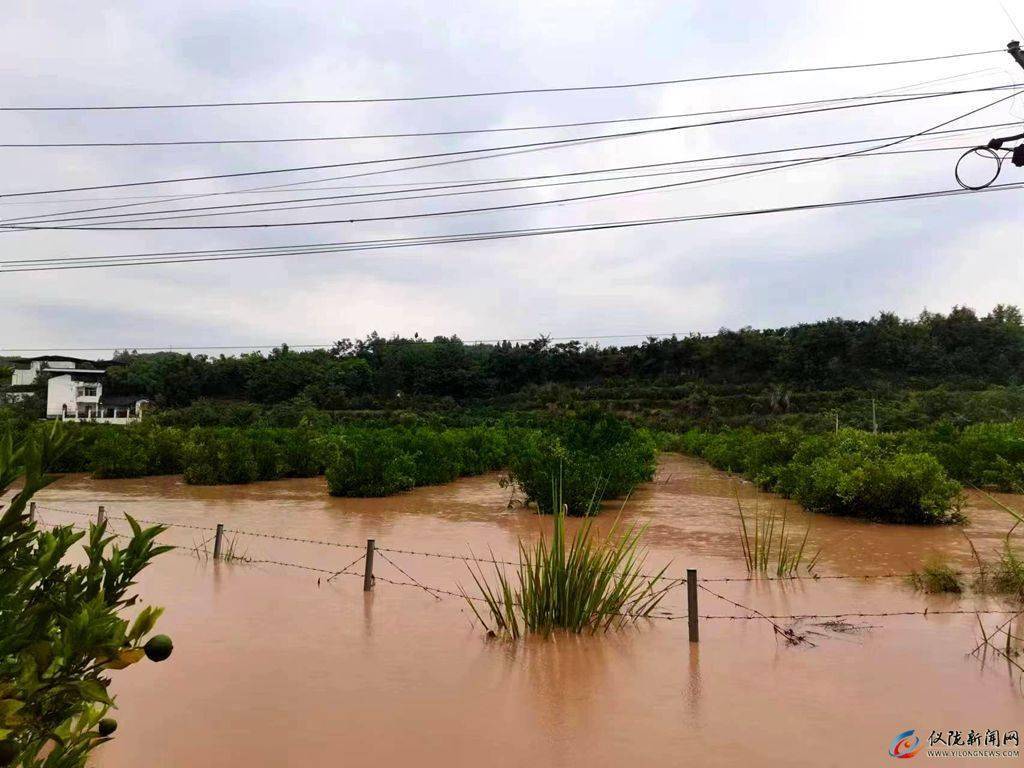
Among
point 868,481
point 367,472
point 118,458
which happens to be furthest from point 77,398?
point 868,481

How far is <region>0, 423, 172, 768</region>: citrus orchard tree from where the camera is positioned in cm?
199

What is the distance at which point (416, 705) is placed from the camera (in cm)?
484

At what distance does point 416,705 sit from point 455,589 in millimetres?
3166

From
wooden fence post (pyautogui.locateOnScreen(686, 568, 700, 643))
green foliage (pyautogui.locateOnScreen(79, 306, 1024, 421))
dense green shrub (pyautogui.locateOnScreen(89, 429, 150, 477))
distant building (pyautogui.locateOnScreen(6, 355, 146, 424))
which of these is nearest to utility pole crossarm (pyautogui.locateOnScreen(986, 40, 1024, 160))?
wooden fence post (pyautogui.locateOnScreen(686, 568, 700, 643))

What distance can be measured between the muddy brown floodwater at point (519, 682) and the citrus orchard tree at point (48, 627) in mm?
2125

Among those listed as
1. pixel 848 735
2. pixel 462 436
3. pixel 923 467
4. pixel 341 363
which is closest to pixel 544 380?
pixel 341 363

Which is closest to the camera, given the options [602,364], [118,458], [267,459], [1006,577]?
[1006,577]

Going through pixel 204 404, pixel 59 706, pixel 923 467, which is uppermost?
pixel 204 404

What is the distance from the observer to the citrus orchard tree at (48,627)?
1.99 m

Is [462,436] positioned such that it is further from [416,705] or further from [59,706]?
[59,706]

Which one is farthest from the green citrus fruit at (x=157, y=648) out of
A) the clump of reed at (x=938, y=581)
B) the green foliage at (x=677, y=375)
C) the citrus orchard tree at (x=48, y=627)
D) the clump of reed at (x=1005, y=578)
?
the green foliage at (x=677, y=375)

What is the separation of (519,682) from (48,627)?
11.5ft

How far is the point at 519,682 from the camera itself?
17.0 ft

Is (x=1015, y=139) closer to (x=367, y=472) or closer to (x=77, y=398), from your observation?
(x=367, y=472)
